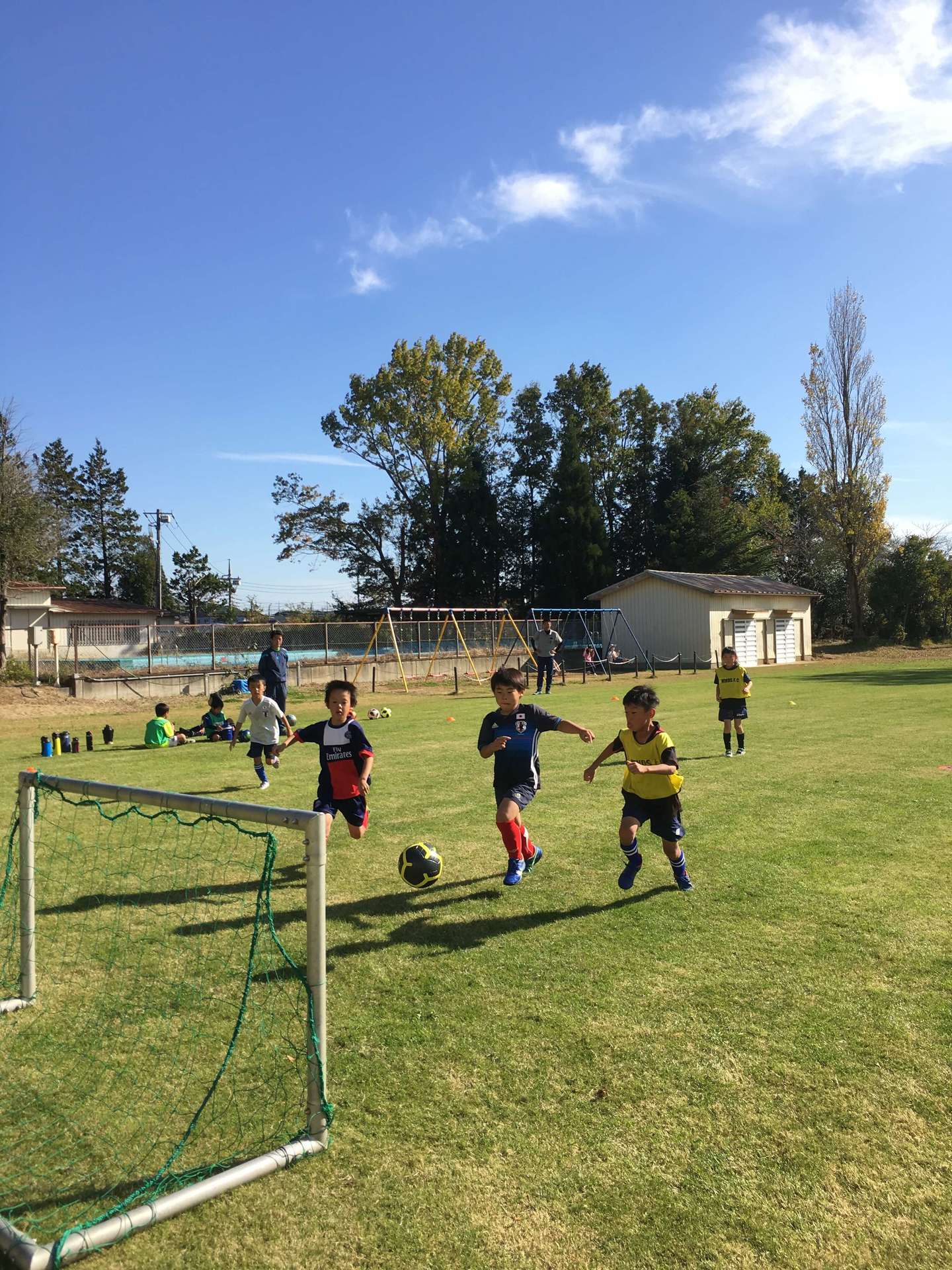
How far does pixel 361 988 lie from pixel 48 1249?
2204 millimetres

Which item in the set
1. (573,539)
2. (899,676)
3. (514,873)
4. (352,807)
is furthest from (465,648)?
(514,873)

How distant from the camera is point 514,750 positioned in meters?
6.79

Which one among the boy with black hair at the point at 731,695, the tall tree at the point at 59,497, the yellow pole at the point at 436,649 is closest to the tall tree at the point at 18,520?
the tall tree at the point at 59,497

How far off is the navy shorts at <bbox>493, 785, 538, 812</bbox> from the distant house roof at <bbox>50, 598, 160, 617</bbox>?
43.2m

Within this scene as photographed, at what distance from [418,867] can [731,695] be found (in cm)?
770

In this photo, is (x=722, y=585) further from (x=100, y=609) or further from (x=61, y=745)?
(x=61, y=745)

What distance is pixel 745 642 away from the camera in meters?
43.8

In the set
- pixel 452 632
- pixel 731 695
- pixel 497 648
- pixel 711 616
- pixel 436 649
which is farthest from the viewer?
pixel 711 616

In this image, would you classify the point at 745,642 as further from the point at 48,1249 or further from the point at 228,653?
the point at 48,1249

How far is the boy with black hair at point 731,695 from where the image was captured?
512 inches

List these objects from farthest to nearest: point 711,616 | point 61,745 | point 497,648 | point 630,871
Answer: point 711,616 → point 497,648 → point 61,745 → point 630,871

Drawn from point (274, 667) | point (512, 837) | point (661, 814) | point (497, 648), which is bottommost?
point (512, 837)

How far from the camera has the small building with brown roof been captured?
41.6m

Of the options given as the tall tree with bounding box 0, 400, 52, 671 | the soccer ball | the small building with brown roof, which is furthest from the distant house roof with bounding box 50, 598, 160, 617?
the soccer ball
